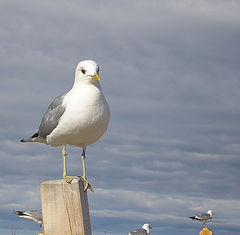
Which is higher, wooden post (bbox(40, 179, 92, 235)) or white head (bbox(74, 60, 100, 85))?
white head (bbox(74, 60, 100, 85))

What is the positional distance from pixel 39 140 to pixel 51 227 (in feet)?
9.48

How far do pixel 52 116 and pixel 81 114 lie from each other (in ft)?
2.92

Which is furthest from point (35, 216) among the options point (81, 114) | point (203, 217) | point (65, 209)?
point (203, 217)

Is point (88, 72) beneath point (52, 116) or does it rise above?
above

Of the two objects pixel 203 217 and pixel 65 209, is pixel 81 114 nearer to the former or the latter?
pixel 65 209

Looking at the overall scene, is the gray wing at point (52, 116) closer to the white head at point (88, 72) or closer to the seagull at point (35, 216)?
the white head at point (88, 72)

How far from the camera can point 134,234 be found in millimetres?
16750

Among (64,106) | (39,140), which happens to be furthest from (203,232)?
(64,106)

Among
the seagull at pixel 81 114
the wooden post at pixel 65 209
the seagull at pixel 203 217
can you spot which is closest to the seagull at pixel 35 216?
the seagull at pixel 81 114

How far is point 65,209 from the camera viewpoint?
20.2 ft

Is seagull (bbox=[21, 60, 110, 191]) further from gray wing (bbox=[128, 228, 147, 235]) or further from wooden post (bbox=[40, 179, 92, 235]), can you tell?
gray wing (bbox=[128, 228, 147, 235])

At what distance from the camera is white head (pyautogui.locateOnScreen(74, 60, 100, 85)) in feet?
24.7

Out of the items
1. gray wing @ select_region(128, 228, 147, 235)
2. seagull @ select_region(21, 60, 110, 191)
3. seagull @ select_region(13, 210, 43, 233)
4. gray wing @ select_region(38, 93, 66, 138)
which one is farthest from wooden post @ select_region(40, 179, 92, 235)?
gray wing @ select_region(128, 228, 147, 235)

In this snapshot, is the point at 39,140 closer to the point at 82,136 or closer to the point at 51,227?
the point at 82,136
